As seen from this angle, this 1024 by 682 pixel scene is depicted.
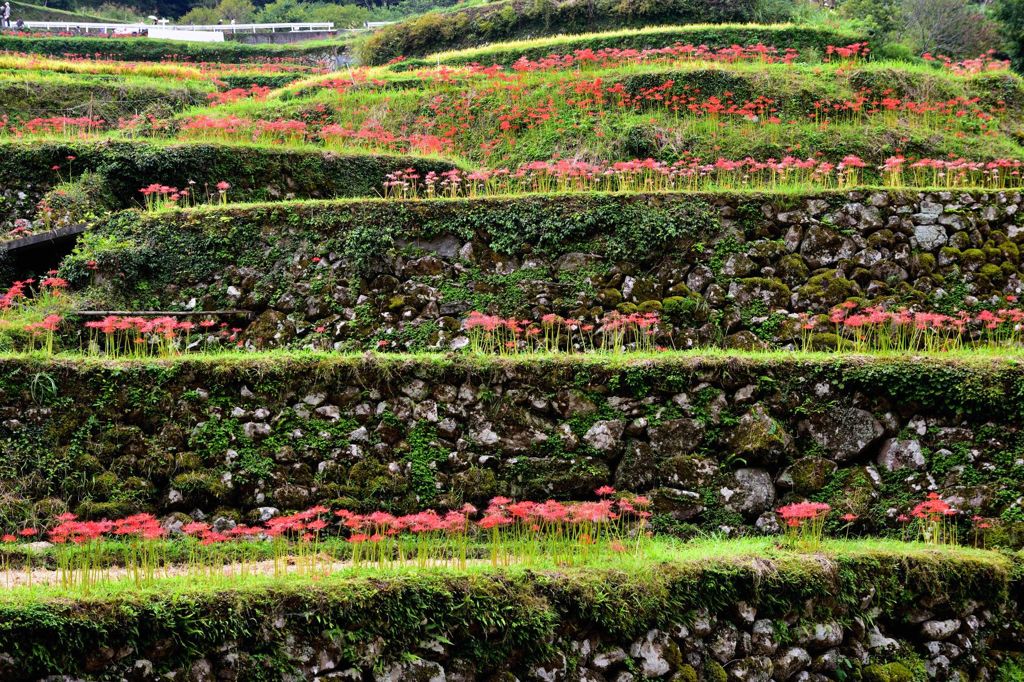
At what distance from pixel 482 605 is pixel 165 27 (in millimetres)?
43095

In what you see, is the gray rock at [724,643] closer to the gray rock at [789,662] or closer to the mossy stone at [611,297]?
the gray rock at [789,662]

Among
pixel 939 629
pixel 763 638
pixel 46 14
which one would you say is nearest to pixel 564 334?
pixel 763 638

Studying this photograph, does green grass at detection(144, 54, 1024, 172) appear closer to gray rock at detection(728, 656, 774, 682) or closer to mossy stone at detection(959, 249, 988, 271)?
mossy stone at detection(959, 249, 988, 271)

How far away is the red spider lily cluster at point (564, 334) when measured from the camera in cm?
1305

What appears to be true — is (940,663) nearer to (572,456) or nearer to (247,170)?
(572,456)

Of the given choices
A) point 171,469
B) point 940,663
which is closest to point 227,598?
point 171,469

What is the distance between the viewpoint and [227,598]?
25.4 feet

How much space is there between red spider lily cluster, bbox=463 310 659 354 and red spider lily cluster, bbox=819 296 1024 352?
2274 mm

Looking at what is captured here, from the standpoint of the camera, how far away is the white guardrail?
42.4 m

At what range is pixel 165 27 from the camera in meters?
44.6

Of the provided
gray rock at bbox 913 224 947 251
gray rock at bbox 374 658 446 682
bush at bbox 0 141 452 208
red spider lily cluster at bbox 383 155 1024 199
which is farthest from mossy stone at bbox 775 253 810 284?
gray rock at bbox 374 658 446 682

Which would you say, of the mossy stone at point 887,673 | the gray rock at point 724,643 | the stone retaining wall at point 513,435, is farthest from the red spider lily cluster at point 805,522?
the gray rock at point 724,643

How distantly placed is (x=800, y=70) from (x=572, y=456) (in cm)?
1373

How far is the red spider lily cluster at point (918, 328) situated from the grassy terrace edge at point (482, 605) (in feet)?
11.6
